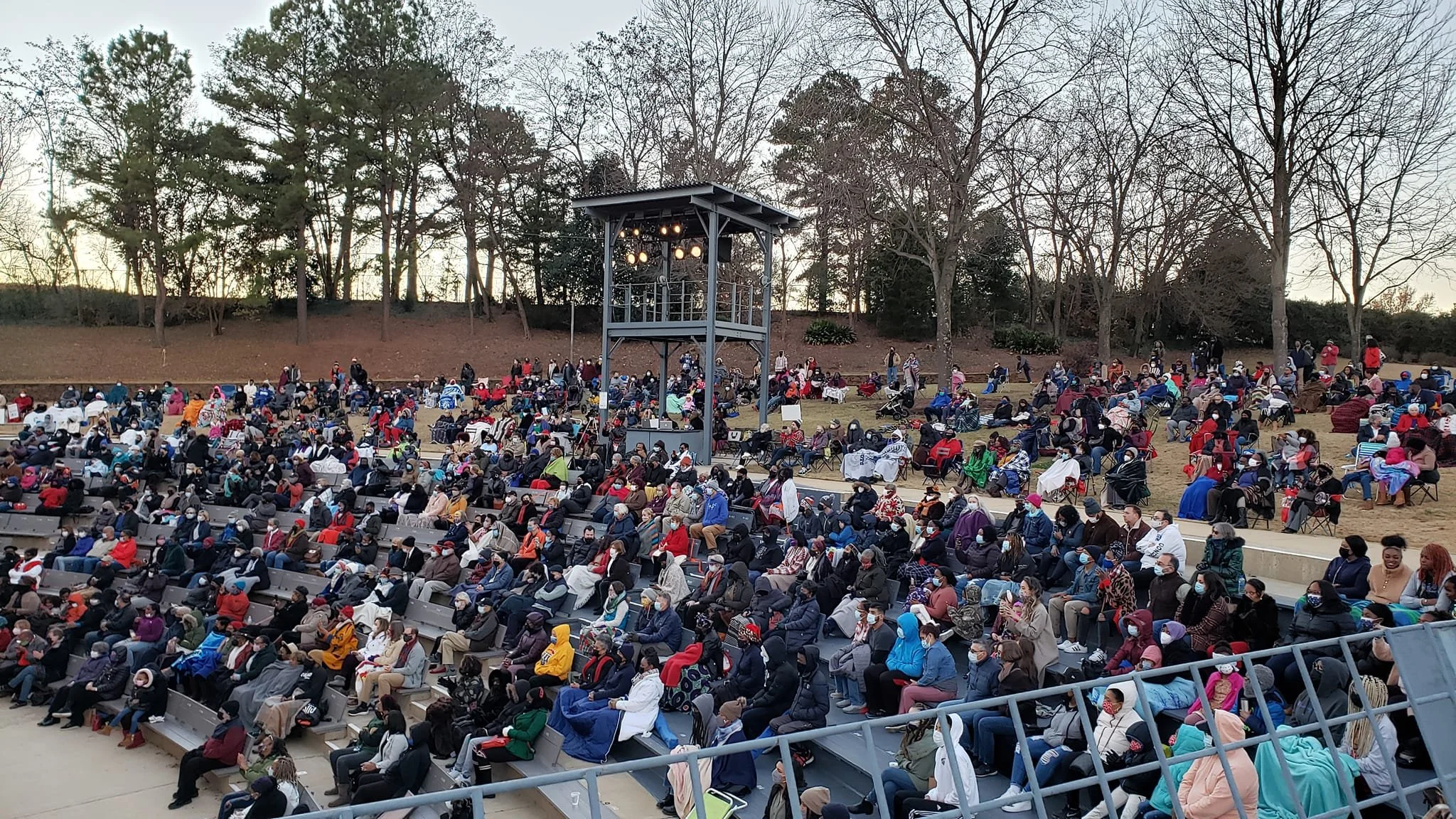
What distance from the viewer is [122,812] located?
9.01 meters

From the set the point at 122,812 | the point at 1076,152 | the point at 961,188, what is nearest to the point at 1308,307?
the point at 1076,152

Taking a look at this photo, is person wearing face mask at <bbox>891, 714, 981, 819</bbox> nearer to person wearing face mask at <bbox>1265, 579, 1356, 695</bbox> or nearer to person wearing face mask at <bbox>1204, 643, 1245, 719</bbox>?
person wearing face mask at <bbox>1204, 643, 1245, 719</bbox>

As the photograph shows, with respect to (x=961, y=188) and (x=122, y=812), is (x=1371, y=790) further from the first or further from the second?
(x=961, y=188)

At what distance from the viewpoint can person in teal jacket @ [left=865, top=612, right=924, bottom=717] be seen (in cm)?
849

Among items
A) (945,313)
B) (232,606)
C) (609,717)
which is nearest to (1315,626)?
(609,717)

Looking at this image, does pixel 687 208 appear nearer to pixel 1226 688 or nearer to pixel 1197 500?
pixel 1197 500

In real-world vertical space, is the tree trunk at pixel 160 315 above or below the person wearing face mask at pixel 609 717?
above

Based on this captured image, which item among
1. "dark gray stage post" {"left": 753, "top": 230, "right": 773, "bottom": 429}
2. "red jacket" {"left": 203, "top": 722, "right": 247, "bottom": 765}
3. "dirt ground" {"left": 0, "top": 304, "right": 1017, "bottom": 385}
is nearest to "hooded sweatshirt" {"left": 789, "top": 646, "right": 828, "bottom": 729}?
"red jacket" {"left": 203, "top": 722, "right": 247, "bottom": 765}

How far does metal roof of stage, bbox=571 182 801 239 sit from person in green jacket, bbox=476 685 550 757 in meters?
11.4

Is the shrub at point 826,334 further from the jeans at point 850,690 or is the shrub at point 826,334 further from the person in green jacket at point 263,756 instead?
the person in green jacket at point 263,756

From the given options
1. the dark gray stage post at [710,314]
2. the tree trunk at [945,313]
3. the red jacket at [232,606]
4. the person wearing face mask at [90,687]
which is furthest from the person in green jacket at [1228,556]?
the tree trunk at [945,313]

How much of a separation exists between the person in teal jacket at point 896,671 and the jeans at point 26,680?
11.0 metres

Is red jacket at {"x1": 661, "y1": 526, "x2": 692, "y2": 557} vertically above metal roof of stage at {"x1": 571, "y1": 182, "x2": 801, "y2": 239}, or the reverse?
metal roof of stage at {"x1": 571, "y1": 182, "x2": 801, "y2": 239}

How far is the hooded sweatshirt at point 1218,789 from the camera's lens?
5125mm
